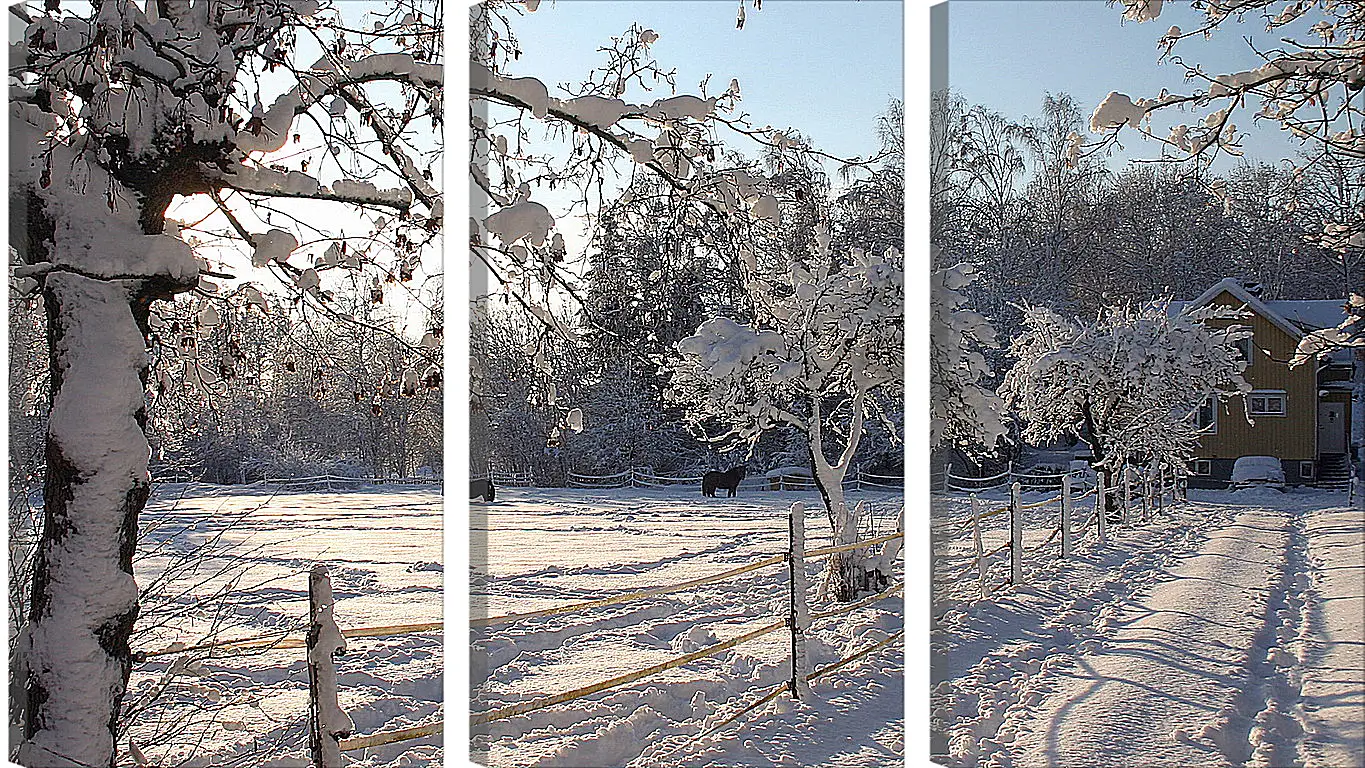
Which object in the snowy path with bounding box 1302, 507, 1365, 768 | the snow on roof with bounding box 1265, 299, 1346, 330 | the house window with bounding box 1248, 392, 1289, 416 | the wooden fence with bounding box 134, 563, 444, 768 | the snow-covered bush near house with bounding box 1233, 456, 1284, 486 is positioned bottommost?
the wooden fence with bounding box 134, 563, 444, 768

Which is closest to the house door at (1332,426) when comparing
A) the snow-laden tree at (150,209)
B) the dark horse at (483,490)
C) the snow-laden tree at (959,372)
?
the snow-laden tree at (959,372)

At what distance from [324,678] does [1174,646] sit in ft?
6.86

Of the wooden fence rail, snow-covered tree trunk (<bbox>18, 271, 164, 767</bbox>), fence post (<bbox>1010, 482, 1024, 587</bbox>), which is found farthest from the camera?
snow-covered tree trunk (<bbox>18, 271, 164, 767</bbox>)

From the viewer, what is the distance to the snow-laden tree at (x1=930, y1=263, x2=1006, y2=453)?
6.74 ft

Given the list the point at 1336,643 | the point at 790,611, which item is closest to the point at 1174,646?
the point at 1336,643

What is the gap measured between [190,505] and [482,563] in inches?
38.7

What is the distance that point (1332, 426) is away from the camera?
1740 mm

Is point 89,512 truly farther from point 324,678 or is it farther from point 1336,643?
point 1336,643

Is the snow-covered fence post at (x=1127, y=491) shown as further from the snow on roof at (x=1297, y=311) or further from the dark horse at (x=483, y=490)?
the dark horse at (x=483, y=490)

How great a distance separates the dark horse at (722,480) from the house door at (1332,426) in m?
1.17

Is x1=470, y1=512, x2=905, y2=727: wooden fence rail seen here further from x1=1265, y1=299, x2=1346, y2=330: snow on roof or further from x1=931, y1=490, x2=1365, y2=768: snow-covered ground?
x1=1265, y1=299, x2=1346, y2=330: snow on roof

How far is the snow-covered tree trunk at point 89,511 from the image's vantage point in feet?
9.23

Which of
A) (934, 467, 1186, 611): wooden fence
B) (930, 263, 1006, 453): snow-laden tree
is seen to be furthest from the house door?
(930, 263, 1006, 453): snow-laden tree

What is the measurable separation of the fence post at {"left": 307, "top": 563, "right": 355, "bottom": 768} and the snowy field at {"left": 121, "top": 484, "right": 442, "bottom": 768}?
42 millimetres
